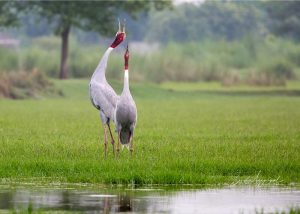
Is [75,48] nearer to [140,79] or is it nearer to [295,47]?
[140,79]

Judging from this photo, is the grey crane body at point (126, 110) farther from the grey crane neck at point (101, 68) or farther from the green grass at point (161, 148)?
the grey crane neck at point (101, 68)

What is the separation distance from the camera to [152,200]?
13406mm

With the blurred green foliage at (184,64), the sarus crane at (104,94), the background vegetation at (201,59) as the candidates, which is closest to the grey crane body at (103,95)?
the sarus crane at (104,94)

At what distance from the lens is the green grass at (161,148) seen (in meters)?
15.7

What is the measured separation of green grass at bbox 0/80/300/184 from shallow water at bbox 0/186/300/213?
866 mm

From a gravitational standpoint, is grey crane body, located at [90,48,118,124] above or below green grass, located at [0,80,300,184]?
above

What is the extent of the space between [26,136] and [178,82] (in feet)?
133

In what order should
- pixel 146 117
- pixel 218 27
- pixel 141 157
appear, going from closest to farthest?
pixel 141 157, pixel 146 117, pixel 218 27

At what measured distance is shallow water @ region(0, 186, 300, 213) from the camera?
12.6 meters

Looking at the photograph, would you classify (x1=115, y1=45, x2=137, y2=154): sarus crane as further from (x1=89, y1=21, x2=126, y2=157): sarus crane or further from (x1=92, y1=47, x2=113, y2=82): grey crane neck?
(x1=92, y1=47, x2=113, y2=82): grey crane neck

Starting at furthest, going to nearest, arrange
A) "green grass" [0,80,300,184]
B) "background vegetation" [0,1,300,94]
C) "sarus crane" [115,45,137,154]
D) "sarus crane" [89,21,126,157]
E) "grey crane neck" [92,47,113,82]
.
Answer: "background vegetation" [0,1,300,94] → "grey crane neck" [92,47,113,82] → "sarus crane" [89,21,126,157] → "sarus crane" [115,45,137,154] → "green grass" [0,80,300,184]

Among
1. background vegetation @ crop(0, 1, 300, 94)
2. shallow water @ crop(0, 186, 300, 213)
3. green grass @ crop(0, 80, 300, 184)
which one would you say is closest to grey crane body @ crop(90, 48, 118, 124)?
green grass @ crop(0, 80, 300, 184)

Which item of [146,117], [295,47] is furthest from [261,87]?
[146,117]

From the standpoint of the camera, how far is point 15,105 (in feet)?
132
